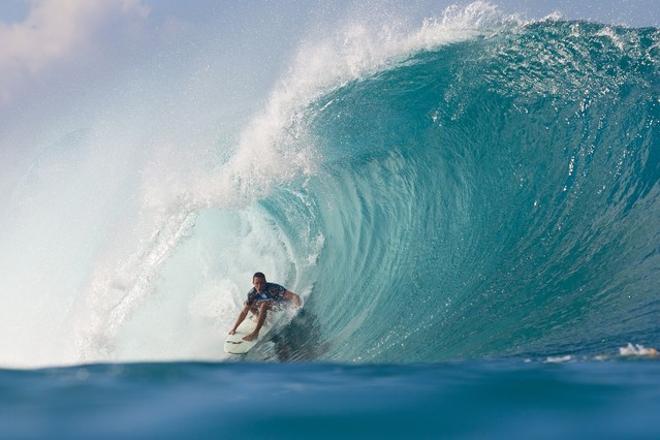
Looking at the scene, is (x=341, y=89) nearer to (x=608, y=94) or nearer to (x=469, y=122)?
(x=469, y=122)

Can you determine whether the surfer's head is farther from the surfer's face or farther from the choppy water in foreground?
the choppy water in foreground

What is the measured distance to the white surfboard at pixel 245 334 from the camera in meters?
8.83

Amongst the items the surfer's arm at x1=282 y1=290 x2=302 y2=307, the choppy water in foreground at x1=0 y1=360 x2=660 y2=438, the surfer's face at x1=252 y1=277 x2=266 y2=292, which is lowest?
the choppy water in foreground at x1=0 y1=360 x2=660 y2=438

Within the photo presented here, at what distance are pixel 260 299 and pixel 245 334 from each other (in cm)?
60

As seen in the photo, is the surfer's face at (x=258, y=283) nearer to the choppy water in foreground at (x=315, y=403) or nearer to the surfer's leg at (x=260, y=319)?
the surfer's leg at (x=260, y=319)

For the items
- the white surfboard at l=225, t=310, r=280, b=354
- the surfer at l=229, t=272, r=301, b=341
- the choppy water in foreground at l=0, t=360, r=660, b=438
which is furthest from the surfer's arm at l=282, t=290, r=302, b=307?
the choppy water in foreground at l=0, t=360, r=660, b=438

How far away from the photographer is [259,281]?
873 cm

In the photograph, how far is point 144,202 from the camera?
1232 centimetres

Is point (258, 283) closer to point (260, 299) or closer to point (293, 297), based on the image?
point (260, 299)

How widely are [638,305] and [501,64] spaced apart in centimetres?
574

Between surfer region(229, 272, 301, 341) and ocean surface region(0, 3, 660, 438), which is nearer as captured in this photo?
ocean surface region(0, 3, 660, 438)

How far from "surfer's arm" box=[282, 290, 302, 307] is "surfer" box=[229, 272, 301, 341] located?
2cm

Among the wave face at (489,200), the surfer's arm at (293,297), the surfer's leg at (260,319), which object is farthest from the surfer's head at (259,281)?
the wave face at (489,200)

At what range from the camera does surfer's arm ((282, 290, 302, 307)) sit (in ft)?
30.1
